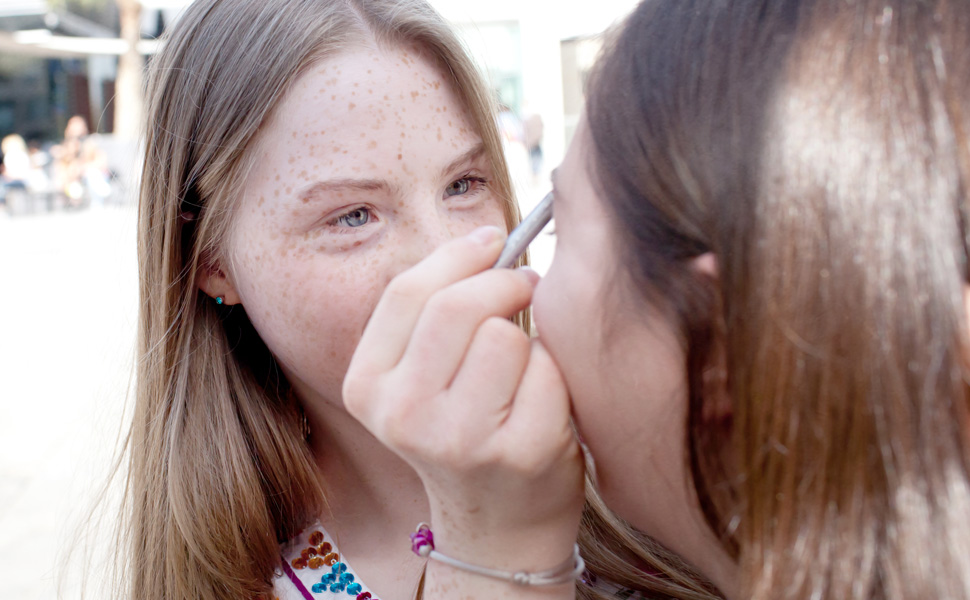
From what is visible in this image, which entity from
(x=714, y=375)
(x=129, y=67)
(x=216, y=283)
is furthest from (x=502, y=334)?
(x=129, y=67)

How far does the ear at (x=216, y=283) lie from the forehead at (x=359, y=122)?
259 mm

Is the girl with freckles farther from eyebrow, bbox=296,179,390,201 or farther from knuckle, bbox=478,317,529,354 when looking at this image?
knuckle, bbox=478,317,529,354

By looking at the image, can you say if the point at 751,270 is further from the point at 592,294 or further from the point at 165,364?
the point at 165,364

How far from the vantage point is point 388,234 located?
1.25 meters

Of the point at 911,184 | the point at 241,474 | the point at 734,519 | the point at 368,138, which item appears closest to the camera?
the point at 911,184

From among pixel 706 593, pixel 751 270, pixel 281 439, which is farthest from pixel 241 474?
pixel 751 270

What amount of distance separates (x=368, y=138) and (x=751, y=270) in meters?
0.73

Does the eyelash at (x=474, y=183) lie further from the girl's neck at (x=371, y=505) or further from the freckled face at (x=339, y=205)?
the girl's neck at (x=371, y=505)

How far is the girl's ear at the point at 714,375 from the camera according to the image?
2.35 ft

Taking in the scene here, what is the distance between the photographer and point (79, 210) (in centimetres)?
1323

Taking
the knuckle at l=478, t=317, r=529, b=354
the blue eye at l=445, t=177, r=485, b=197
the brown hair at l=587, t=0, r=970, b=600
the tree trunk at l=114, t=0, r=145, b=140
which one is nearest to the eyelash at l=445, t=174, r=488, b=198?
the blue eye at l=445, t=177, r=485, b=197

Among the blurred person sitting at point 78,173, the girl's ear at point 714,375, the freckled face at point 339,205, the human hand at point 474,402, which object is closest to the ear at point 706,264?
the girl's ear at point 714,375

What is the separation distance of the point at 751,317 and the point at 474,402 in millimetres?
300

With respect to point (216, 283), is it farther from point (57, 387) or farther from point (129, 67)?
point (129, 67)
